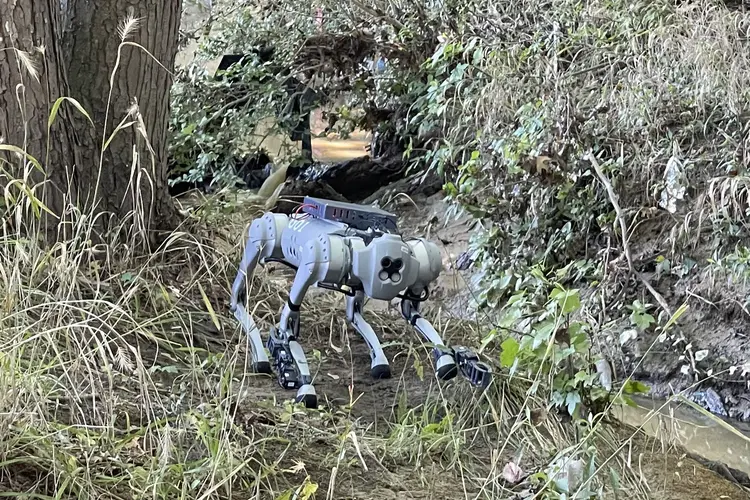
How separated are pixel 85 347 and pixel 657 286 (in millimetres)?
2612

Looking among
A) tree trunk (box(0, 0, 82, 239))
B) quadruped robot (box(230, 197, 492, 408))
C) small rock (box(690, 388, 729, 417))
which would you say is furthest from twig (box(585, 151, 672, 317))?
tree trunk (box(0, 0, 82, 239))

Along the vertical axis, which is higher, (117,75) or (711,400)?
(117,75)

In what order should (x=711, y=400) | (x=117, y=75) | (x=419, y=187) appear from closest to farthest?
(x=117, y=75) < (x=711, y=400) < (x=419, y=187)

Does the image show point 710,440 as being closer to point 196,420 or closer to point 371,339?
point 371,339

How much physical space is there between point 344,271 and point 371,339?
30 cm

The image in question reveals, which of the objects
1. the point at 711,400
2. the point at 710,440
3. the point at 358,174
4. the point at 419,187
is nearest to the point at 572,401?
the point at 710,440

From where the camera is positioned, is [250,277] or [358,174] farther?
[358,174]

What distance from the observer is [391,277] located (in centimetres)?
182

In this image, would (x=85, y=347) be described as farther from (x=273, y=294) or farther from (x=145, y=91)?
(x=145, y=91)

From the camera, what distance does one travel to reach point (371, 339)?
207 centimetres

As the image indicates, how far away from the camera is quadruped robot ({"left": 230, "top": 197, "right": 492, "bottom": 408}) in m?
1.82

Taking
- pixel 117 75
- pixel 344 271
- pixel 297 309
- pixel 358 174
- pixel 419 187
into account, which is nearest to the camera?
pixel 344 271

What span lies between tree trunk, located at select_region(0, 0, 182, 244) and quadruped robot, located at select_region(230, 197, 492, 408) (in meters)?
0.42

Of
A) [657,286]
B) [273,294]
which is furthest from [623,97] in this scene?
[273,294]
